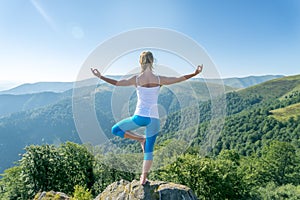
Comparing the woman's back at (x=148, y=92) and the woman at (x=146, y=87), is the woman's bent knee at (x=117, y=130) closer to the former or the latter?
the woman at (x=146, y=87)

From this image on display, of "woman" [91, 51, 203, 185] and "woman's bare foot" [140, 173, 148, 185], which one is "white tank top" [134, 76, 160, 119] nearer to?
"woman" [91, 51, 203, 185]

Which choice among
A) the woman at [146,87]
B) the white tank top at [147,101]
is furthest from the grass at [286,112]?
the white tank top at [147,101]

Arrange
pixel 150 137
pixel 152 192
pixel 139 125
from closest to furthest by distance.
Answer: pixel 139 125
pixel 150 137
pixel 152 192

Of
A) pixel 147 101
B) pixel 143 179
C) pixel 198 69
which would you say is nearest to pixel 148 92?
pixel 147 101

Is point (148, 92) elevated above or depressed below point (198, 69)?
below

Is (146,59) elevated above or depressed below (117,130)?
above

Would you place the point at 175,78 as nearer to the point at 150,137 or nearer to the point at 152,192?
the point at 150,137

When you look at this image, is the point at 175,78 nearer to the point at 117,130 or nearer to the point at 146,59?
the point at 146,59

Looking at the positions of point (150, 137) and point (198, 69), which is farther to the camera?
point (150, 137)

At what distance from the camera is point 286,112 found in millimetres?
143750

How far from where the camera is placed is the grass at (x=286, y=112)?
442ft

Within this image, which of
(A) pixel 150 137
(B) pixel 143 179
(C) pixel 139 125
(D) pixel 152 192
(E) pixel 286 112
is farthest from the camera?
(E) pixel 286 112

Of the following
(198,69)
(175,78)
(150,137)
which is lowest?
(150,137)

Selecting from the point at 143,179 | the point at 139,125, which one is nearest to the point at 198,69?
the point at 139,125
